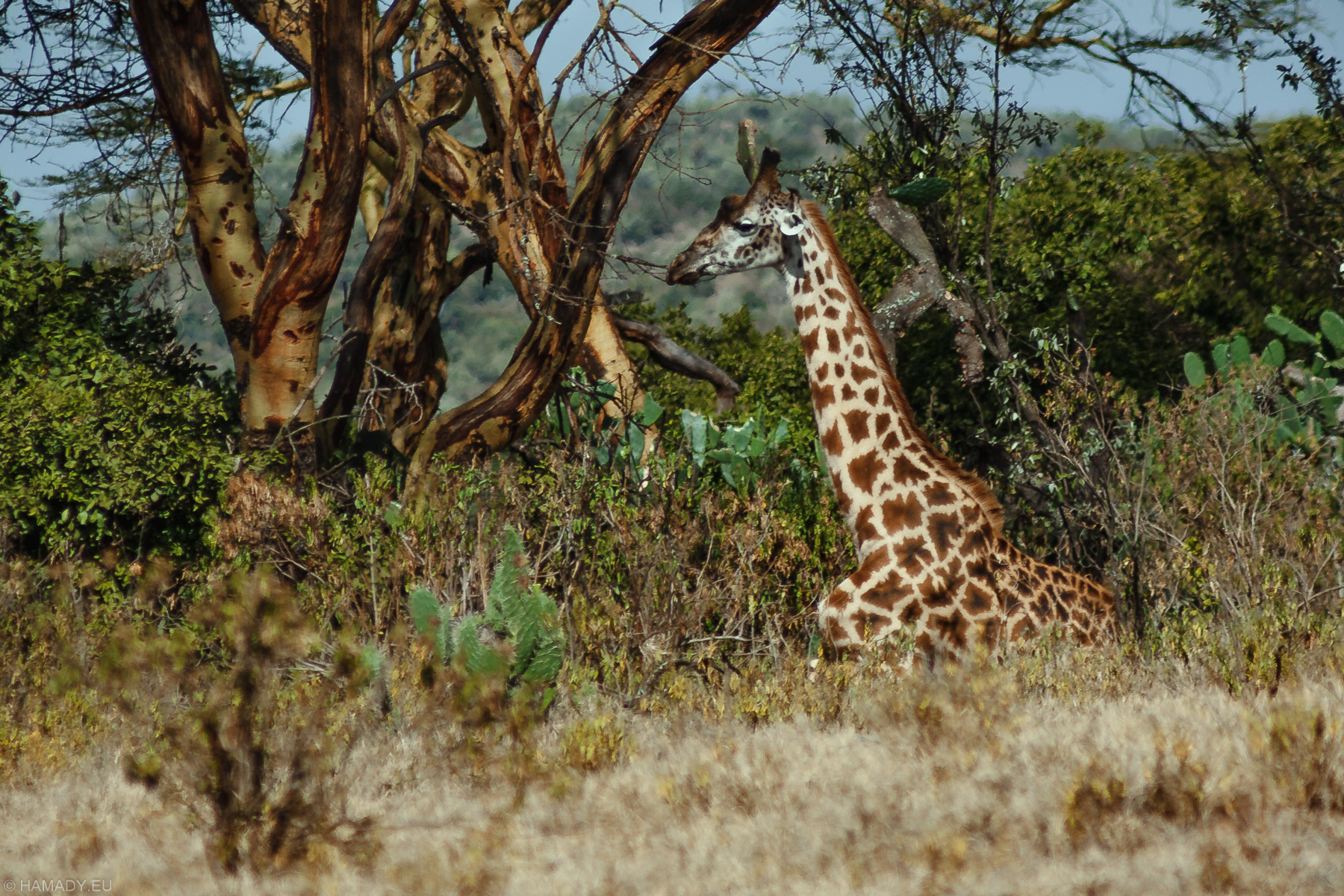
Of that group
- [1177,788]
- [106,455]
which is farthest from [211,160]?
[1177,788]

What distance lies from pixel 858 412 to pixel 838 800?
7.74ft

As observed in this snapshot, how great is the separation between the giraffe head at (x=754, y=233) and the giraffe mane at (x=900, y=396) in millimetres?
110

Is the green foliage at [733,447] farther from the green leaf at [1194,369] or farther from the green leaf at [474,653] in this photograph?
the green leaf at [1194,369]

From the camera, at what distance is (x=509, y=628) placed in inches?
204

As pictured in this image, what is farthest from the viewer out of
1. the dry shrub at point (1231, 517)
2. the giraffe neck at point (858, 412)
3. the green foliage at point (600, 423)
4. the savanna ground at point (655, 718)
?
the green foliage at point (600, 423)

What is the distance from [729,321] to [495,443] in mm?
12266

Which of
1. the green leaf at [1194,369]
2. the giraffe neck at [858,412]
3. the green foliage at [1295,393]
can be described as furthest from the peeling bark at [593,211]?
the green leaf at [1194,369]

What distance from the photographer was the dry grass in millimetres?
3311

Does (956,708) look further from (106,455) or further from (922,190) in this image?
(106,455)

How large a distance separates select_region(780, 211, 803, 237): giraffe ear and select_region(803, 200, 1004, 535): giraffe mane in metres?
0.06

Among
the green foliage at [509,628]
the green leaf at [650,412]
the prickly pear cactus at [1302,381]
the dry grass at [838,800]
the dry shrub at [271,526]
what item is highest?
the prickly pear cactus at [1302,381]

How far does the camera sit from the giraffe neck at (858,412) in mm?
5559

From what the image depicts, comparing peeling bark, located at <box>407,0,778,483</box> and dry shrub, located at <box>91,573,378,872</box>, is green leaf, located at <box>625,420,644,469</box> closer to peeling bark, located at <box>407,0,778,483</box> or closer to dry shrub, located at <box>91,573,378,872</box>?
peeling bark, located at <box>407,0,778,483</box>

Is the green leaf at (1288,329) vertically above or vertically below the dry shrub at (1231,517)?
above
